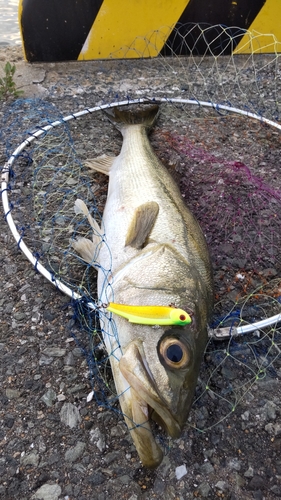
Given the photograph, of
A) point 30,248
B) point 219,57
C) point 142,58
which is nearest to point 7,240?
point 30,248

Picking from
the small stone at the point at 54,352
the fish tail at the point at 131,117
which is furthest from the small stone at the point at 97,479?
the fish tail at the point at 131,117

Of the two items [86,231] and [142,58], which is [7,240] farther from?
[142,58]

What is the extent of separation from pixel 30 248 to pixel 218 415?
1.99 meters

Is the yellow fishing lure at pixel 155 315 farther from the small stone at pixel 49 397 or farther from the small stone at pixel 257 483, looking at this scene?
the small stone at pixel 257 483

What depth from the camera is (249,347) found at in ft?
9.47

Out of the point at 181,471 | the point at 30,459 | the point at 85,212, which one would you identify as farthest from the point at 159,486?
the point at 85,212

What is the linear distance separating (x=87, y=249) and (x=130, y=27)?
13.5ft

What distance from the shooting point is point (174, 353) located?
219 cm

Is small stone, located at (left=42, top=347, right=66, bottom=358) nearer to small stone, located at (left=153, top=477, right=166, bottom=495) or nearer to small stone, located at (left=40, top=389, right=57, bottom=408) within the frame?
small stone, located at (left=40, top=389, right=57, bottom=408)

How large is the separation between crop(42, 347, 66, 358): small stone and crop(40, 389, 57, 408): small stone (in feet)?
0.84

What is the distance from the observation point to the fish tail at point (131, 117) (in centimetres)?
464

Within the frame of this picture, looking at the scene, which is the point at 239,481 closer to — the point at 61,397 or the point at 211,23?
the point at 61,397

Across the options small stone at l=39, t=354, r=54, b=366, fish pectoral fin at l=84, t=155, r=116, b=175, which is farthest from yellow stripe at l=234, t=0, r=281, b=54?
small stone at l=39, t=354, r=54, b=366

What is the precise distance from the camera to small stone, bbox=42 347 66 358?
280 centimetres
